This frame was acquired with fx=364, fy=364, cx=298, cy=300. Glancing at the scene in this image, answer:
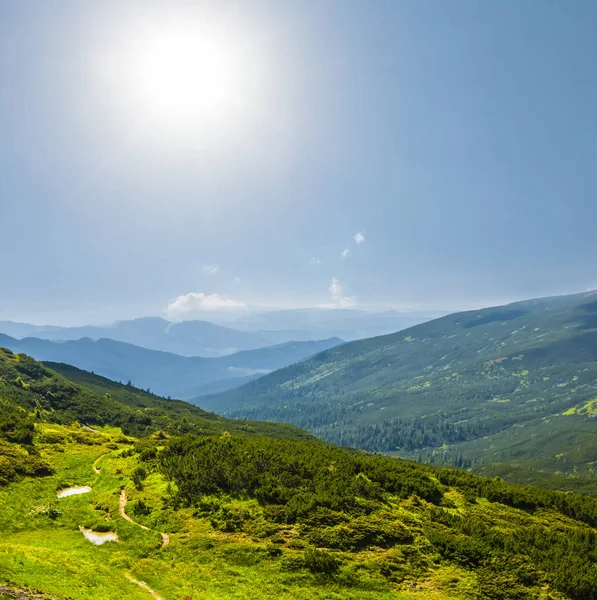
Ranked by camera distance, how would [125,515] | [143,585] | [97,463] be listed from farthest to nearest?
[97,463]
[125,515]
[143,585]

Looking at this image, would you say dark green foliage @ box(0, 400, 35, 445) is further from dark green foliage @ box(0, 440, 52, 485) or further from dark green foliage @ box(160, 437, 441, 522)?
dark green foliage @ box(160, 437, 441, 522)

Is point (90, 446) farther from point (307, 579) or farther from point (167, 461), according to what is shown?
point (307, 579)

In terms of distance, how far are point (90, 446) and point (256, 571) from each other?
151 feet

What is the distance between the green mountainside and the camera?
79.9ft

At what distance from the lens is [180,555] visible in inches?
1094

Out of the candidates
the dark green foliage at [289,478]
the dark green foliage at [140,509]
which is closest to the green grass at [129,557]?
the dark green foliage at [140,509]

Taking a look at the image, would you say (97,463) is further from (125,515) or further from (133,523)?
(133,523)

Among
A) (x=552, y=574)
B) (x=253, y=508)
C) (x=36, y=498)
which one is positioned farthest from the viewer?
(x=36, y=498)

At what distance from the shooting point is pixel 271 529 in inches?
1204

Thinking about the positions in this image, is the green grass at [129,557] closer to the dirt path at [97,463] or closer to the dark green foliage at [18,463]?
the dark green foliage at [18,463]

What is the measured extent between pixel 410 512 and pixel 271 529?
1451cm

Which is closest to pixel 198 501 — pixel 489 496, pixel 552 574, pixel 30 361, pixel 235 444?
pixel 235 444

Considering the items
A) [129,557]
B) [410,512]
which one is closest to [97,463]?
[129,557]

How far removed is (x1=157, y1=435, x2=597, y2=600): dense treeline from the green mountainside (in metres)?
0.14
